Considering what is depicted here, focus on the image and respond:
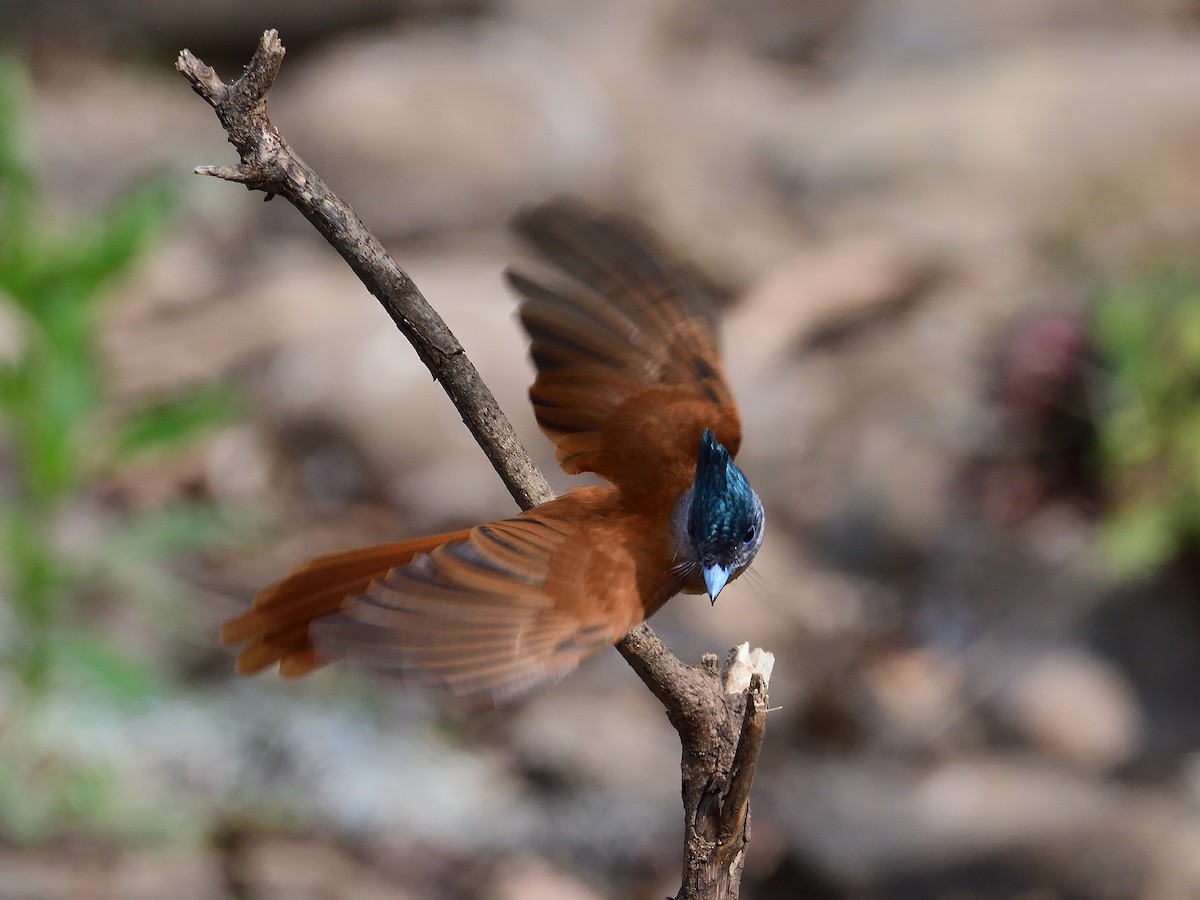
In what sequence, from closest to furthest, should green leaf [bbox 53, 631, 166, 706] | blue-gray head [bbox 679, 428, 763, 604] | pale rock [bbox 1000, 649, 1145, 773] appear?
blue-gray head [bbox 679, 428, 763, 604], green leaf [bbox 53, 631, 166, 706], pale rock [bbox 1000, 649, 1145, 773]

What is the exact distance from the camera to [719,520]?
70.6 inches

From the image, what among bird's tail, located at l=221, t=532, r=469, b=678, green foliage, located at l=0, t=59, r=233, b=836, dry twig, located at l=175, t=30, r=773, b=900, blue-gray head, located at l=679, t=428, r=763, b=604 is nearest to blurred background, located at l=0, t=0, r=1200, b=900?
green foliage, located at l=0, t=59, r=233, b=836

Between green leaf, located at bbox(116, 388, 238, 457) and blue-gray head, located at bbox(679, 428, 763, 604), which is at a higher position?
green leaf, located at bbox(116, 388, 238, 457)

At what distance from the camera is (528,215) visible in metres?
1.83

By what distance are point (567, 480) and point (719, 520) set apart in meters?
2.99

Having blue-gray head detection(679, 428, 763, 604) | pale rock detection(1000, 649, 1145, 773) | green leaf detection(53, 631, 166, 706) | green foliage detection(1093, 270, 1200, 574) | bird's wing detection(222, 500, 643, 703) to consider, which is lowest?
bird's wing detection(222, 500, 643, 703)

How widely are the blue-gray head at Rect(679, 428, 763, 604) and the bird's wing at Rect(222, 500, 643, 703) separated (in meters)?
0.13

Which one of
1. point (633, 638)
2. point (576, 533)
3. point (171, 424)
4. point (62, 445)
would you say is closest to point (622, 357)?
point (576, 533)

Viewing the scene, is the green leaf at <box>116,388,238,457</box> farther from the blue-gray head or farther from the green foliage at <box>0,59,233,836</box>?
the blue-gray head

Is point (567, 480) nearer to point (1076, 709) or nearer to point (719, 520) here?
point (1076, 709)

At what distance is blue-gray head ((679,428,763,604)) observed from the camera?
180 centimetres

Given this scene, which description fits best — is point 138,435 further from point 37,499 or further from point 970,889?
point 970,889

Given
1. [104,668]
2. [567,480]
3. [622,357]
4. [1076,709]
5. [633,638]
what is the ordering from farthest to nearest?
1. [567,480]
2. [1076,709]
3. [104,668]
4. [622,357]
5. [633,638]

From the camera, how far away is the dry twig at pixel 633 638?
1.48 meters
